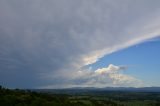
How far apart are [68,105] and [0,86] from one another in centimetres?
4579

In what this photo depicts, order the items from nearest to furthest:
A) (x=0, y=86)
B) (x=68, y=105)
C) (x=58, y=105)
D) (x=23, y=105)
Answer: (x=23, y=105) < (x=58, y=105) < (x=68, y=105) < (x=0, y=86)

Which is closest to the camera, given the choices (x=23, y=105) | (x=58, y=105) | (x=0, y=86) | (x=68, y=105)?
(x=23, y=105)

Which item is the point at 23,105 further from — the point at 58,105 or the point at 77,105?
the point at 77,105

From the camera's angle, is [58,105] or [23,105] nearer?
[23,105]

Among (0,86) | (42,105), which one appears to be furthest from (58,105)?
(0,86)

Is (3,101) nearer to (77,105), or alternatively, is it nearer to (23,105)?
(23,105)

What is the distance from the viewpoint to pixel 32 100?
13350cm

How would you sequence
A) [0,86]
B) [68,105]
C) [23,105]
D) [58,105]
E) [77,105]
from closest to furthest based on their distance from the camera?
[23,105], [58,105], [68,105], [77,105], [0,86]

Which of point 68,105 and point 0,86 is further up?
point 0,86

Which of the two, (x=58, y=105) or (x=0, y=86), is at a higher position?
(x=0, y=86)

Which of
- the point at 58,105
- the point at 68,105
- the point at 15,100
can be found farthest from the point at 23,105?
the point at 68,105

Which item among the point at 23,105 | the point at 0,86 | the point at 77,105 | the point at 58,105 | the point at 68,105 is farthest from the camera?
the point at 0,86

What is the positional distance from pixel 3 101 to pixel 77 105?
147 ft

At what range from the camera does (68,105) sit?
5758 inches
